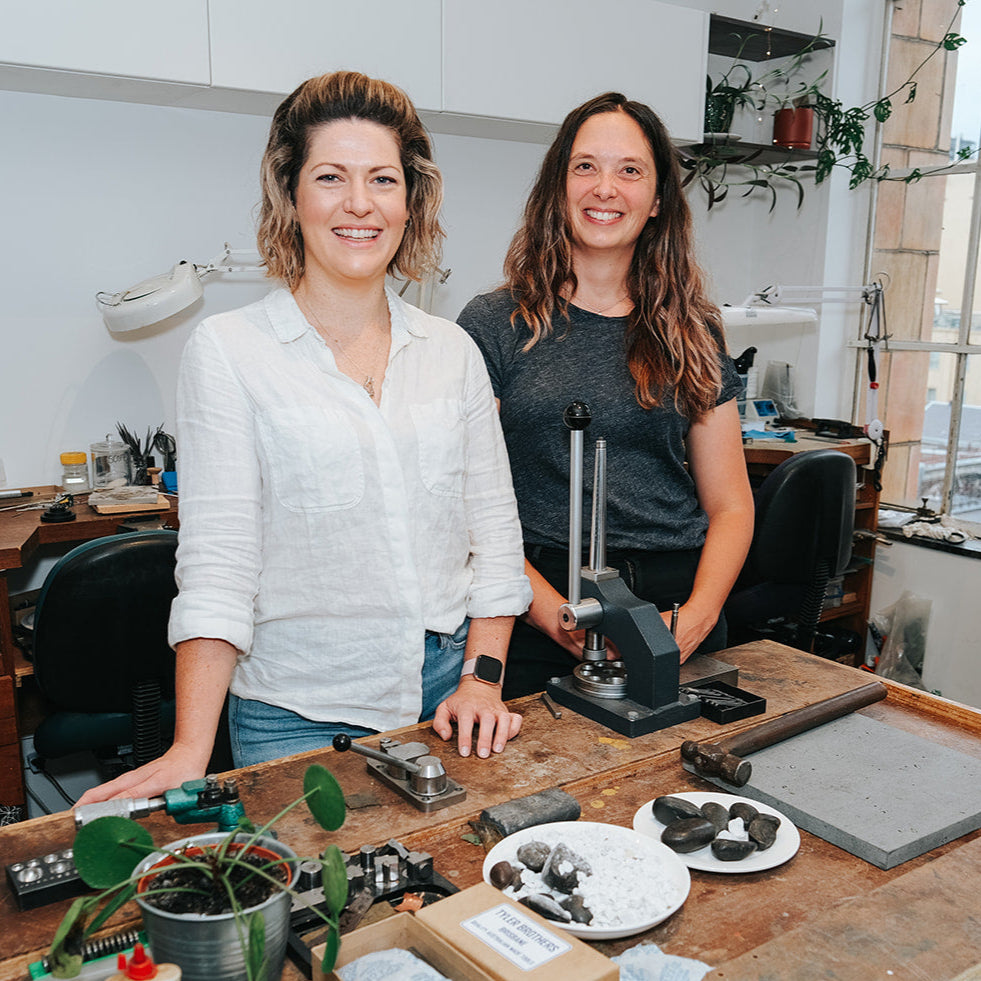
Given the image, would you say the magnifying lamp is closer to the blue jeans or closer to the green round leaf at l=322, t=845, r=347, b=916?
the blue jeans

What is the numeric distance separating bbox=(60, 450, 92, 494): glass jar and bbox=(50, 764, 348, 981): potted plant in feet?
7.18

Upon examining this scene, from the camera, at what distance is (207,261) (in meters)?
2.96

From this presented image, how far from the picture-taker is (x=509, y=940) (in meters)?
0.78

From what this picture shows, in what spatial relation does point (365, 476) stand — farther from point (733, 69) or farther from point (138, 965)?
point (733, 69)

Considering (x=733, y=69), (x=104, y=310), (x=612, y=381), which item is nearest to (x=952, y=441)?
(x=733, y=69)

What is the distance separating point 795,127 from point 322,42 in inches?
72.1

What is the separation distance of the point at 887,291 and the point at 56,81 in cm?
290

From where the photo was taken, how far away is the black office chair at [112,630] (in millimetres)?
1847

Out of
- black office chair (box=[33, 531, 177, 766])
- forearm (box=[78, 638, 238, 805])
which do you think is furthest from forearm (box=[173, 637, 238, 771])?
black office chair (box=[33, 531, 177, 766])

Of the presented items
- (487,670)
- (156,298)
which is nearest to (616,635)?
(487,670)

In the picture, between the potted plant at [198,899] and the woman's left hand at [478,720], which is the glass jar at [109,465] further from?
the potted plant at [198,899]

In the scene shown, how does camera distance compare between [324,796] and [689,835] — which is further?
[689,835]

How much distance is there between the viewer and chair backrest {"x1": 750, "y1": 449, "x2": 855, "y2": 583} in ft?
8.64

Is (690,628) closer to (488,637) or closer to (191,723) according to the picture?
(488,637)
